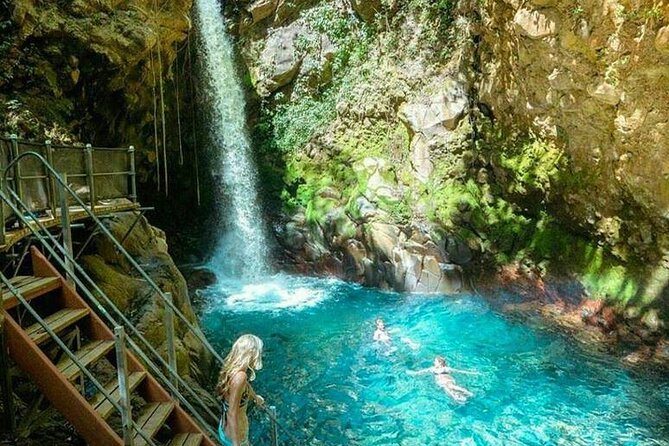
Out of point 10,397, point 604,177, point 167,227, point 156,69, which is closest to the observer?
point 10,397

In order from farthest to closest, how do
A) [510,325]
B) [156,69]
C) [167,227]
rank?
1. [167,227]
2. [156,69]
3. [510,325]

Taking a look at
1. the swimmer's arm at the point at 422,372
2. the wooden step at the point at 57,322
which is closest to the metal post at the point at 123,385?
the wooden step at the point at 57,322

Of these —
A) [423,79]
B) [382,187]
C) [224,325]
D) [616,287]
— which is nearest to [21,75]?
[224,325]

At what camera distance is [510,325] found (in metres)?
11.1

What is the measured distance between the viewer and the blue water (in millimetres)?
6984

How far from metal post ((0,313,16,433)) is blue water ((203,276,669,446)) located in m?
3.70

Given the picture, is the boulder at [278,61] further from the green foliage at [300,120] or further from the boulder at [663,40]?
the boulder at [663,40]

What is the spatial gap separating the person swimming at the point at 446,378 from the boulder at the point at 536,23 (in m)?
7.37

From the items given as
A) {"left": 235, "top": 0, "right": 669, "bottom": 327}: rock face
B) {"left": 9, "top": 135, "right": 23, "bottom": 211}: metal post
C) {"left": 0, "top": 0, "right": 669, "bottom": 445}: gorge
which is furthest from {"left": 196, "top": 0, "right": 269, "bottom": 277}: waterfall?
{"left": 9, "top": 135, "right": 23, "bottom": 211}: metal post

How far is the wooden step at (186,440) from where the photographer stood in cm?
407

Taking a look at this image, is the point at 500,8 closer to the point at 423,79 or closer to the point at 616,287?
the point at 423,79

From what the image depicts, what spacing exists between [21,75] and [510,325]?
1273cm

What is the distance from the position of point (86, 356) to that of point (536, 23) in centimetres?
1065

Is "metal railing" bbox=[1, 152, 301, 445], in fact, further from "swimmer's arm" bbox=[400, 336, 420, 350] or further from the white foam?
the white foam
